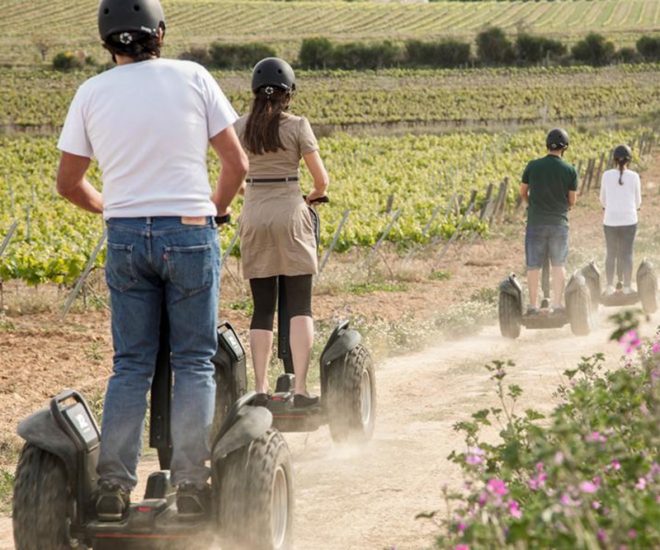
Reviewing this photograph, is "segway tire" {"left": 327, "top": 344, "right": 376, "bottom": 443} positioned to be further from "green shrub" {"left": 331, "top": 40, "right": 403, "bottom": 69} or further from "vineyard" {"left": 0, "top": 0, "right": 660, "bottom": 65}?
"vineyard" {"left": 0, "top": 0, "right": 660, "bottom": 65}

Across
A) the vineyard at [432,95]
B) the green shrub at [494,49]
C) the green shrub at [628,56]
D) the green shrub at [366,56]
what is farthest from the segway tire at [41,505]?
the green shrub at [494,49]

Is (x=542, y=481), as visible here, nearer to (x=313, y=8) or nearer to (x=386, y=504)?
(x=386, y=504)

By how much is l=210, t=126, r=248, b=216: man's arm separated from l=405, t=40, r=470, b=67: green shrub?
7775 cm

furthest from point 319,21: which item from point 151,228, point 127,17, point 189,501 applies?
point 189,501

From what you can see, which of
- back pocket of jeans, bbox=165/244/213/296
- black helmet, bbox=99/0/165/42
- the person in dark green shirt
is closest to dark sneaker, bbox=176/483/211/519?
back pocket of jeans, bbox=165/244/213/296

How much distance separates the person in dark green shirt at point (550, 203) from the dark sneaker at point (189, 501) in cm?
607

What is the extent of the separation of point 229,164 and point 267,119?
1730 mm

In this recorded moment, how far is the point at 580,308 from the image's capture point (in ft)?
32.3

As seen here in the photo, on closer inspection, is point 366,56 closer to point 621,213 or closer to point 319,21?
point 319,21

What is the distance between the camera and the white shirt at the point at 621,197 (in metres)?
11.1

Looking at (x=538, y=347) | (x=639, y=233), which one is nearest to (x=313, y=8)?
(x=639, y=233)

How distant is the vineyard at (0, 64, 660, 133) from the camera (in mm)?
52656

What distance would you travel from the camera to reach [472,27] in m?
106

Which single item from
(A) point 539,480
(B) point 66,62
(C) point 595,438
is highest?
(C) point 595,438
